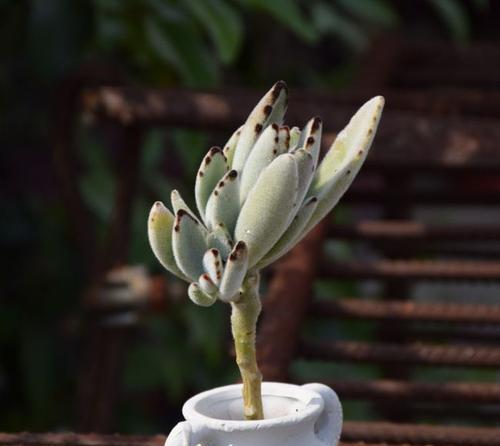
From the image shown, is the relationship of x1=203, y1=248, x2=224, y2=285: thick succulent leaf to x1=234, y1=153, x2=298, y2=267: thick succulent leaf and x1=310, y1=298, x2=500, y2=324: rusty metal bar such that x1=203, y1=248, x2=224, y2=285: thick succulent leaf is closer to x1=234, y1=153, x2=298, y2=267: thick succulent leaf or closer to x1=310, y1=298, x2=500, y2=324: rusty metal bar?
x1=234, y1=153, x2=298, y2=267: thick succulent leaf

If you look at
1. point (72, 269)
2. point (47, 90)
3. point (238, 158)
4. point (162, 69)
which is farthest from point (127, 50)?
point (238, 158)

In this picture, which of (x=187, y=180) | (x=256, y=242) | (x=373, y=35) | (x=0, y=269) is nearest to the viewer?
(x=256, y=242)

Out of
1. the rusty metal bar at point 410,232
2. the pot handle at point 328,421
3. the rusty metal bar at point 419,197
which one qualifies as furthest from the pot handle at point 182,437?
the rusty metal bar at point 419,197

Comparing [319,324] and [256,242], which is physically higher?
[256,242]

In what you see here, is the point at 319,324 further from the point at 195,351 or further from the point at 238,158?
the point at 238,158

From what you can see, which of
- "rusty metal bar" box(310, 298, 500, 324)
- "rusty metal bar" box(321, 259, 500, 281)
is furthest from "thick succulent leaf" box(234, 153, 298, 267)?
"rusty metal bar" box(321, 259, 500, 281)

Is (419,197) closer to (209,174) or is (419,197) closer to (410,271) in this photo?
(410,271)

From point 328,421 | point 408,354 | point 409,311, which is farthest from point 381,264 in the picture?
Answer: point 328,421
